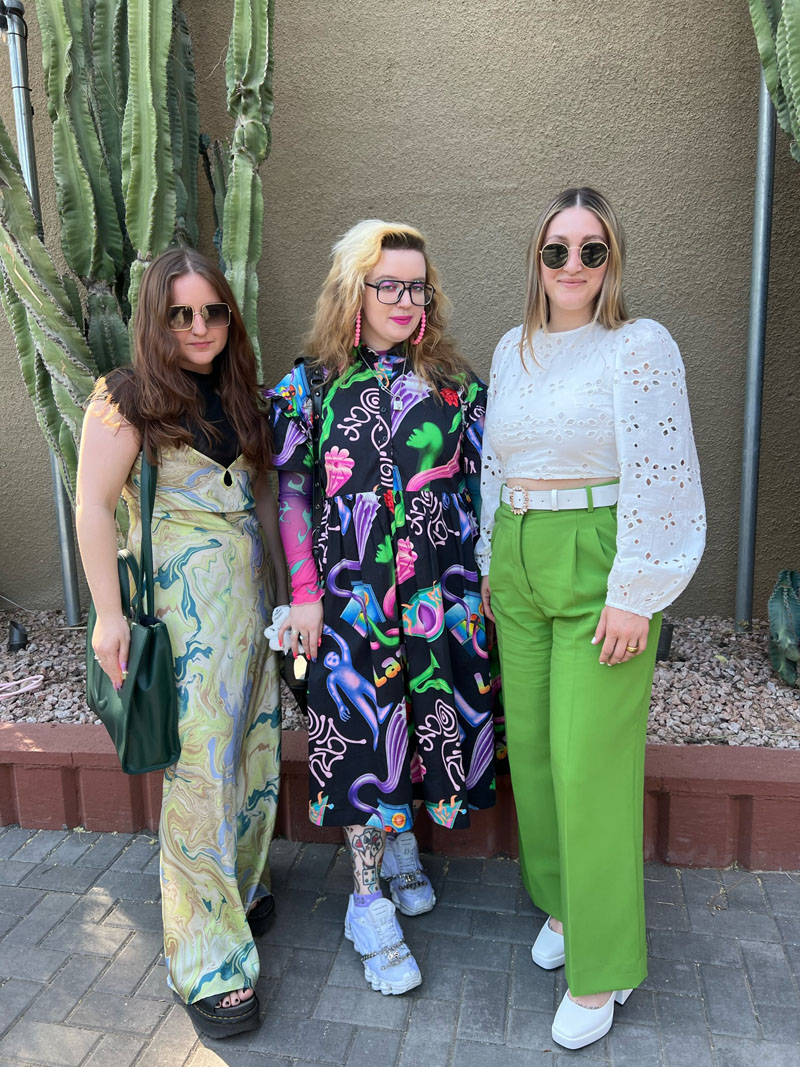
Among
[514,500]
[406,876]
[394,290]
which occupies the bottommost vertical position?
[406,876]

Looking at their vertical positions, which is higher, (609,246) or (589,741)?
(609,246)

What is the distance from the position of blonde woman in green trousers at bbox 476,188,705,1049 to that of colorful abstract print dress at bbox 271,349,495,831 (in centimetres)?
18

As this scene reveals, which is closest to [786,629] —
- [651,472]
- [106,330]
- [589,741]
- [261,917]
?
[589,741]

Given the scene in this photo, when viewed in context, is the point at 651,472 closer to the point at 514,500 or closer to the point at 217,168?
the point at 514,500

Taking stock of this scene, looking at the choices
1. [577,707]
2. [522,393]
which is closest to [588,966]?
[577,707]

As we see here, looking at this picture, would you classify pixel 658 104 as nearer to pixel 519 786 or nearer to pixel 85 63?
pixel 85 63

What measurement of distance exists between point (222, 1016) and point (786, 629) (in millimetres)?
2581

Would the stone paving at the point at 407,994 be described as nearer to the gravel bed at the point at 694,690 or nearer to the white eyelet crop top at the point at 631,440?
the gravel bed at the point at 694,690

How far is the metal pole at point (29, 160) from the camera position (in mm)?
3727

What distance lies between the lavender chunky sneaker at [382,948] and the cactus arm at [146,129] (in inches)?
87.2

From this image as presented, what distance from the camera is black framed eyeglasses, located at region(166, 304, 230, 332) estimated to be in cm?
216

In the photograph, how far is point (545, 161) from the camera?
4004 millimetres

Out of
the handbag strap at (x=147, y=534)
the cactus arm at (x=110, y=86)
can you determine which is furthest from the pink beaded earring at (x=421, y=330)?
the cactus arm at (x=110, y=86)

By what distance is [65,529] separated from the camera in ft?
14.4
